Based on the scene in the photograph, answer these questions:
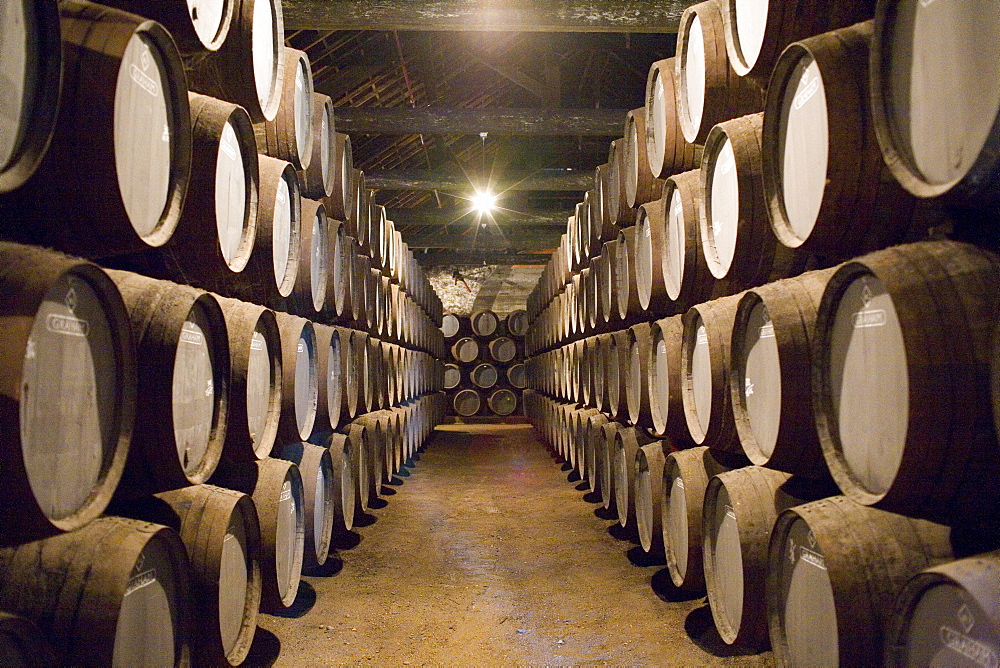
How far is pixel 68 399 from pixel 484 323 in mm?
14182

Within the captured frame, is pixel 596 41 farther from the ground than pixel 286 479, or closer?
farther from the ground

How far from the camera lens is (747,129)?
2.87m

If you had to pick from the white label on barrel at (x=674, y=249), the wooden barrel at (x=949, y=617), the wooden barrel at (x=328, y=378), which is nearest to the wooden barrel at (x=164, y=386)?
the wooden barrel at (x=328, y=378)

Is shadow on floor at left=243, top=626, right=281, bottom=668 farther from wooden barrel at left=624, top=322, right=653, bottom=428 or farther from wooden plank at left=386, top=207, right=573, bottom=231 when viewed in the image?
wooden plank at left=386, top=207, right=573, bottom=231

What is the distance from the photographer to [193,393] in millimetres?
2369

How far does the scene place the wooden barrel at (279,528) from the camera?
122 inches

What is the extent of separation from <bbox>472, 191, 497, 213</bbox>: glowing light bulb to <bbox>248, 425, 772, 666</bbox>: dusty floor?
18.8ft

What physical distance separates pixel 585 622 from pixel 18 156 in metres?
3.08

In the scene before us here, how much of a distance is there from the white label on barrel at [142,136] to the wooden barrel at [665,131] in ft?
8.64

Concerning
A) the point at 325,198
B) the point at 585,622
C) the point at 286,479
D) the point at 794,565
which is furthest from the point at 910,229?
the point at 325,198

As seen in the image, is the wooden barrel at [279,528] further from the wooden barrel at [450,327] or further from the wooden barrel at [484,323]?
the wooden barrel at [450,327]

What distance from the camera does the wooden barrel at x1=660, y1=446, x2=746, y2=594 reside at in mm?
3309

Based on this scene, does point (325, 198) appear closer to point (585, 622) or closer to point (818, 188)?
point (585, 622)

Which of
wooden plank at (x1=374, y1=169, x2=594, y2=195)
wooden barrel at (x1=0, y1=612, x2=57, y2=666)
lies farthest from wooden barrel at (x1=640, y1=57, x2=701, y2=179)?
wooden plank at (x1=374, y1=169, x2=594, y2=195)
